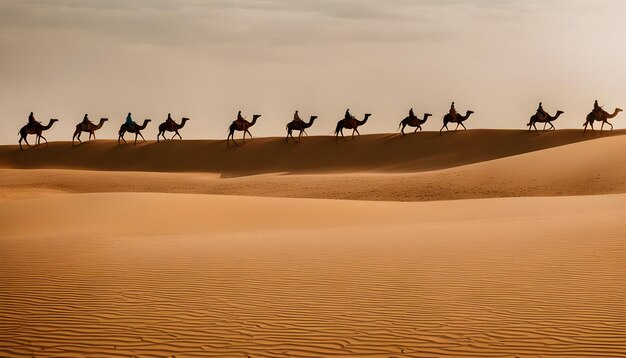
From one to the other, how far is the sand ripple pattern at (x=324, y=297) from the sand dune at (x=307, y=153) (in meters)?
32.1

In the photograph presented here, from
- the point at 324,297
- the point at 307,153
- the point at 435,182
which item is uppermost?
the point at 307,153

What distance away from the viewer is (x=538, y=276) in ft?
34.8

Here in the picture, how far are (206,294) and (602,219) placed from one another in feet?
31.3

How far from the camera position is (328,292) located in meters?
9.80

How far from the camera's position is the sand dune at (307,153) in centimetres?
4778

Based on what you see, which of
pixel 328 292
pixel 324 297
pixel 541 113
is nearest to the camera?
pixel 324 297

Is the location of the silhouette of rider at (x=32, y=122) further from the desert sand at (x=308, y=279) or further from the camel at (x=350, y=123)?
the desert sand at (x=308, y=279)

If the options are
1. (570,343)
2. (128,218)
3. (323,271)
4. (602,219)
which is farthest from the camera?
(128,218)

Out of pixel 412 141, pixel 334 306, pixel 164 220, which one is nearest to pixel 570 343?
pixel 334 306

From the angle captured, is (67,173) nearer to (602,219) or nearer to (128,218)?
(128,218)

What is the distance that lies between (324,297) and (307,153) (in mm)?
42843

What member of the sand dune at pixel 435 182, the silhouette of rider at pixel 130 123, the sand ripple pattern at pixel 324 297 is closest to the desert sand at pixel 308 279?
the sand ripple pattern at pixel 324 297

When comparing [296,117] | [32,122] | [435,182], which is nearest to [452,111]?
[296,117]

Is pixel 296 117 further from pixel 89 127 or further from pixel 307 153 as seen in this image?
pixel 89 127
